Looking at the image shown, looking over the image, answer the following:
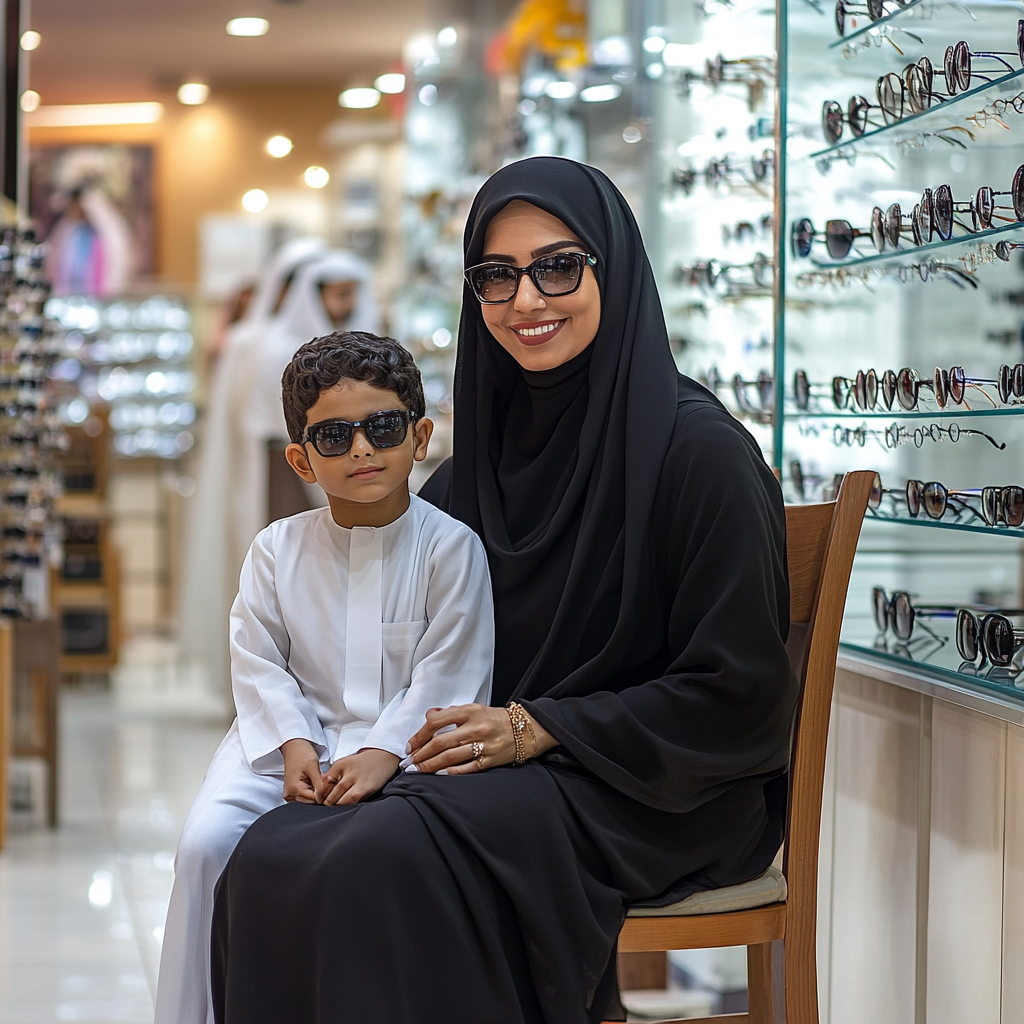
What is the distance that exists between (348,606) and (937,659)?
884 mm

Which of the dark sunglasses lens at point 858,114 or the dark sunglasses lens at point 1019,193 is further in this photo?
the dark sunglasses lens at point 858,114

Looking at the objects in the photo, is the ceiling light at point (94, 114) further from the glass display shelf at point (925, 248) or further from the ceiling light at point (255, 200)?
the glass display shelf at point (925, 248)

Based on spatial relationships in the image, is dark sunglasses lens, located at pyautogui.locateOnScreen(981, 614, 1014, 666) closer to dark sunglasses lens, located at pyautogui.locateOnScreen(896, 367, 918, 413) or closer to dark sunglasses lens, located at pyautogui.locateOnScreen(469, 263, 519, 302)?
dark sunglasses lens, located at pyautogui.locateOnScreen(896, 367, 918, 413)

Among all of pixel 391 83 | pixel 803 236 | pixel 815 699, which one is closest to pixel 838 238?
pixel 803 236

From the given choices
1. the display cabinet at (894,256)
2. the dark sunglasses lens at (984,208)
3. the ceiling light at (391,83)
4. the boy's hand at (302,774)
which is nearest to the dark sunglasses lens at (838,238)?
the display cabinet at (894,256)

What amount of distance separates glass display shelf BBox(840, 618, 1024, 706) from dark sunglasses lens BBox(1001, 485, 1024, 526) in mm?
203

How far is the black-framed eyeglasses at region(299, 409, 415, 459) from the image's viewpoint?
67.1 inches

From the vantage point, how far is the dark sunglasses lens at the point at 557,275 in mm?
1758

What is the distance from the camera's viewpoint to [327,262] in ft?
17.7

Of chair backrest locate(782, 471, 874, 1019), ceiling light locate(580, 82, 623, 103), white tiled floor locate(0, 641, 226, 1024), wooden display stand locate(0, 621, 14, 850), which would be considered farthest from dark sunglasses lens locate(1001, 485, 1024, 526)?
wooden display stand locate(0, 621, 14, 850)

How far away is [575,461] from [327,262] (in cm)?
378

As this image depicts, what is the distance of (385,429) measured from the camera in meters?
1.72

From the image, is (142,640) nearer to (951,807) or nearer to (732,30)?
(732,30)

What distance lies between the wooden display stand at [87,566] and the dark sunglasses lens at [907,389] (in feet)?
17.6
